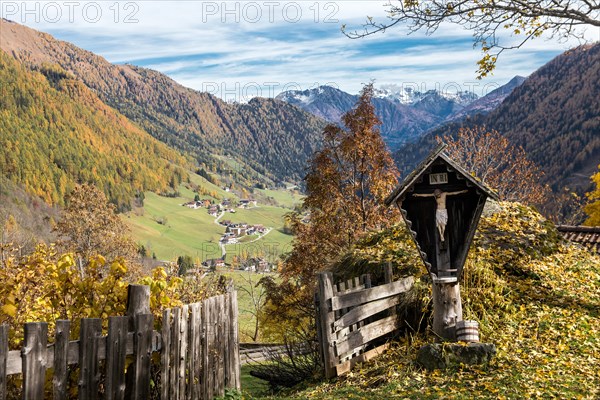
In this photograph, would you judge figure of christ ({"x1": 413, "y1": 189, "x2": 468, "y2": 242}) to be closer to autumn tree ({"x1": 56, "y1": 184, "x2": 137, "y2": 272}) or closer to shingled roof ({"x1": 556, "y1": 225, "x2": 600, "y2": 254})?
shingled roof ({"x1": 556, "y1": 225, "x2": 600, "y2": 254})

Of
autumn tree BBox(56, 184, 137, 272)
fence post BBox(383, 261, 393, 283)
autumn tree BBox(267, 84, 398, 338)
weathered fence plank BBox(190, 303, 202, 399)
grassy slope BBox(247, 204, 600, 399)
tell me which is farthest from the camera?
autumn tree BBox(56, 184, 137, 272)

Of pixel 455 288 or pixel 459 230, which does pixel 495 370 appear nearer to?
pixel 455 288

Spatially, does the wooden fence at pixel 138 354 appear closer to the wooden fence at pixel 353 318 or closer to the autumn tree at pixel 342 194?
the wooden fence at pixel 353 318

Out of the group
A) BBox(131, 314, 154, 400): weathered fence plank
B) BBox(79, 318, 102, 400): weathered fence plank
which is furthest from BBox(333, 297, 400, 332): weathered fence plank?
BBox(79, 318, 102, 400): weathered fence plank

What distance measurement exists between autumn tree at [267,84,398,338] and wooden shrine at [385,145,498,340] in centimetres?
1124

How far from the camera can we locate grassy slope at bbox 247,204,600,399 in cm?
803

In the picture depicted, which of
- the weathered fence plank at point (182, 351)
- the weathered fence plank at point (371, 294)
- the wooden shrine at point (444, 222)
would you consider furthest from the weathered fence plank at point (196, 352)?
the wooden shrine at point (444, 222)

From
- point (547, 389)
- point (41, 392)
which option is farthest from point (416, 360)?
point (41, 392)

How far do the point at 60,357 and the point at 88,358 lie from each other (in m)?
0.39

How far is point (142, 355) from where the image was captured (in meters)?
6.75

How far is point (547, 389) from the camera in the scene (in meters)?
7.66

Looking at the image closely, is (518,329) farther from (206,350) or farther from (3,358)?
(3,358)

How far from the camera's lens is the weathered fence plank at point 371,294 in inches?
377

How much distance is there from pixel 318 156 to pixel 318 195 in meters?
1.59
